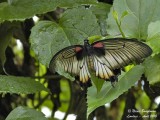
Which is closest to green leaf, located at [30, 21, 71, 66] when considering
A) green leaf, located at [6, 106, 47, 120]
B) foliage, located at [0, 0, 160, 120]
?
foliage, located at [0, 0, 160, 120]

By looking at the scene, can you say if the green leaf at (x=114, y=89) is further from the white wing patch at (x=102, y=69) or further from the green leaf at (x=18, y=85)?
the green leaf at (x=18, y=85)

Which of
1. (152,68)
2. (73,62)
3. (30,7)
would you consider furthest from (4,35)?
(152,68)

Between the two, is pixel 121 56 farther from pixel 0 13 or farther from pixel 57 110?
pixel 57 110

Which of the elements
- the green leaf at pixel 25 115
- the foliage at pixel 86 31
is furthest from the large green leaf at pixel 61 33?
the green leaf at pixel 25 115

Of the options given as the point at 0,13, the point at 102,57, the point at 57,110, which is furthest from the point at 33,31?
the point at 57,110

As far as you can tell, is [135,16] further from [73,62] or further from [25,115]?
→ [25,115]

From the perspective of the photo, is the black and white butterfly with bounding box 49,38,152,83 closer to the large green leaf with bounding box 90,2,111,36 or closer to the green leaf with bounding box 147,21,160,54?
the green leaf with bounding box 147,21,160,54
